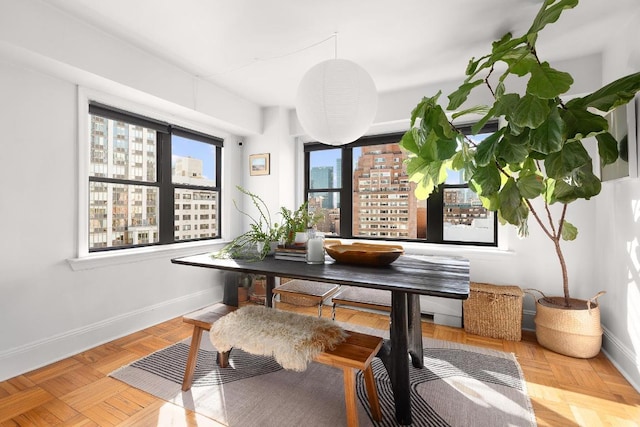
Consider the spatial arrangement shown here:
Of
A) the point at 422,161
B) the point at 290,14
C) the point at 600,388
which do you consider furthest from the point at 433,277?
the point at 290,14

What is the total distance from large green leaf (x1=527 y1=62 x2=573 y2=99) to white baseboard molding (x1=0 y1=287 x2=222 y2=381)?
342cm

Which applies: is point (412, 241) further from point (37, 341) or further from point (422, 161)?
point (37, 341)

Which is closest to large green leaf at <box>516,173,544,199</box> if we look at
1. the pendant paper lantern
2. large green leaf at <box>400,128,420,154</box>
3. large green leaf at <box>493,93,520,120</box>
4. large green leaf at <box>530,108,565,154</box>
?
large green leaf at <box>530,108,565,154</box>

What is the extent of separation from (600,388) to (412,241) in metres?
2.01

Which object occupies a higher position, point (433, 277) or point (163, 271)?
point (433, 277)

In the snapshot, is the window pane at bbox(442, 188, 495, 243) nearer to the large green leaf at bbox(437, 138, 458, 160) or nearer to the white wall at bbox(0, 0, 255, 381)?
the large green leaf at bbox(437, 138, 458, 160)

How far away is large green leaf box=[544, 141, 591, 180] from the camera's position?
5.48 feet

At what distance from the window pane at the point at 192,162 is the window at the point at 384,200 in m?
1.25

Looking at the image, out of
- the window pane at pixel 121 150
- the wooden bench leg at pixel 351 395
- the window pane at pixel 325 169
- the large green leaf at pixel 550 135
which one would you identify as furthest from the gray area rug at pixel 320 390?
the window pane at pixel 325 169

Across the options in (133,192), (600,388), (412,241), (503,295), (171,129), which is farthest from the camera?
(412,241)

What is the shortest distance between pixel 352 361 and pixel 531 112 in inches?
58.4

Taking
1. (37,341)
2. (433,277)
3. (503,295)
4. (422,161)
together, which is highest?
(422,161)

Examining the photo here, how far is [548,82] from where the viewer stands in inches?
58.9

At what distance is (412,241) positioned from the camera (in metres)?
3.72
